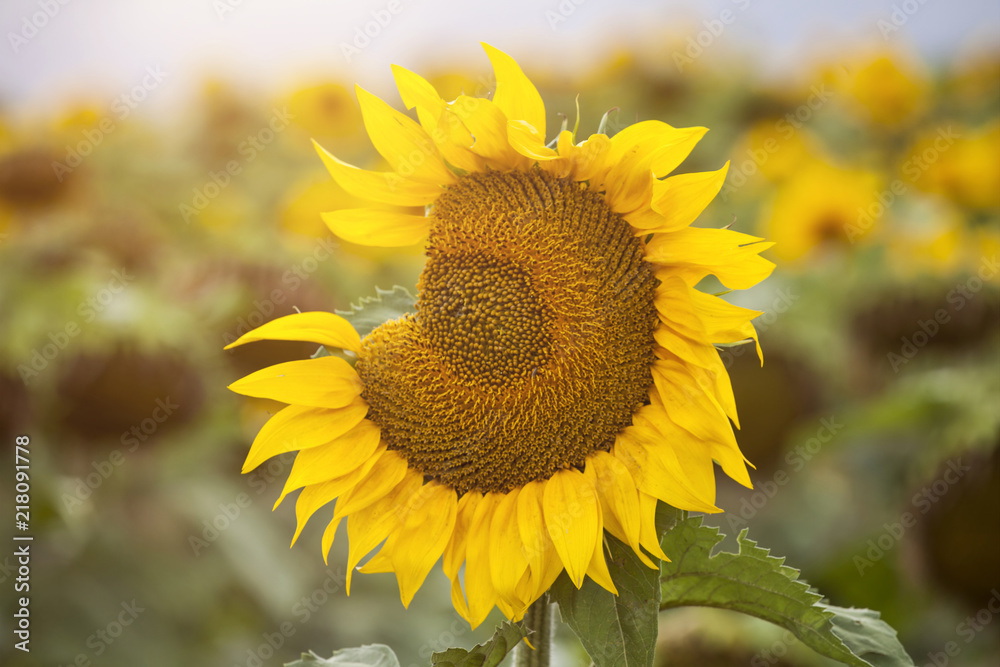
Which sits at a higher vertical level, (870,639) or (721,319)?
(721,319)

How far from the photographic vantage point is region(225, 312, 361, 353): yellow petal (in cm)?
83

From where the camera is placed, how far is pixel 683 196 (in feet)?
2.50

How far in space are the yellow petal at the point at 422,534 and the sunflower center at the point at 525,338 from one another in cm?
3

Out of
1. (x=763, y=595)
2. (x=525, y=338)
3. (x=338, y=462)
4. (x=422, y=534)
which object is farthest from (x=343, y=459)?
Answer: (x=763, y=595)

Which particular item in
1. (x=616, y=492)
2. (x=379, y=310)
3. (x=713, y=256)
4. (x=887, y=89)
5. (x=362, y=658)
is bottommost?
(x=887, y=89)

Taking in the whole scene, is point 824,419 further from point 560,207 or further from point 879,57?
point 879,57

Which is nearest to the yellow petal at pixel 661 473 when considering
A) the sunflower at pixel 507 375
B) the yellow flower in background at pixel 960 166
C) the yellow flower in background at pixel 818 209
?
the sunflower at pixel 507 375

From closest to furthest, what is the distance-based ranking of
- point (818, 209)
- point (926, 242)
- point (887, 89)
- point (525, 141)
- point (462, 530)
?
1. point (525, 141)
2. point (462, 530)
3. point (926, 242)
4. point (818, 209)
5. point (887, 89)

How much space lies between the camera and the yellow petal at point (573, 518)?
0.76m

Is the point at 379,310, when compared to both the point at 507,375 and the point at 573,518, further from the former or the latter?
the point at 573,518

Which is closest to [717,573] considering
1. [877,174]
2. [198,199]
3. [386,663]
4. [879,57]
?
[386,663]

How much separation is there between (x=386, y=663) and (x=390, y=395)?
0.32m

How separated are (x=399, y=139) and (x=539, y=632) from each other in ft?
1.78

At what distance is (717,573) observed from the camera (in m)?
0.84
